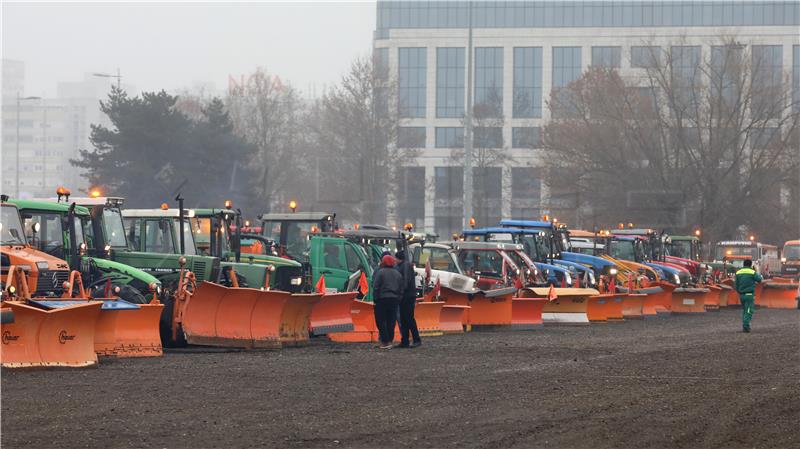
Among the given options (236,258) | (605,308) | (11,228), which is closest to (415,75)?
(605,308)

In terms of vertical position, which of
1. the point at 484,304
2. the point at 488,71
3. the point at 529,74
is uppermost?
the point at 488,71

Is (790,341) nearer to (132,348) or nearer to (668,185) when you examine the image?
(132,348)

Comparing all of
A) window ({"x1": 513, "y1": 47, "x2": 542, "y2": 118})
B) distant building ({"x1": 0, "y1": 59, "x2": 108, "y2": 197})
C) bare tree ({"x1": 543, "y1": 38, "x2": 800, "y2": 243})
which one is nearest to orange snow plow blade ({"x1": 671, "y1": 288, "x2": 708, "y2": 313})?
bare tree ({"x1": 543, "y1": 38, "x2": 800, "y2": 243})

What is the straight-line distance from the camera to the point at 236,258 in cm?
2336

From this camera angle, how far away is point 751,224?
66375 mm

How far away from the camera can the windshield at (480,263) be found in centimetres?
3052

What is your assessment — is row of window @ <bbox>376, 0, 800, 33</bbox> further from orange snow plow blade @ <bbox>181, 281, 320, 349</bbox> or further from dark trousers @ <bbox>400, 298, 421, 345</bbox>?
orange snow plow blade @ <bbox>181, 281, 320, 349</bbox>

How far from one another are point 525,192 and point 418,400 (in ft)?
270

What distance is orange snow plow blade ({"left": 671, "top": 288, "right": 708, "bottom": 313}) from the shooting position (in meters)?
36.9

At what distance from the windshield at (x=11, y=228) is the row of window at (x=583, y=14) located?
86858mm

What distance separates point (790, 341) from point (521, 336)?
16.3 ft

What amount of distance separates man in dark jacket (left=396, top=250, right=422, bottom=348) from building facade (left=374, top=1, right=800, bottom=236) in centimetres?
7582

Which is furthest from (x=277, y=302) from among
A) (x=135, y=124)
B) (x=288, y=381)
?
(x=135, y=124)

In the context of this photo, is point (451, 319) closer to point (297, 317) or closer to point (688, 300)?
point (297, 317)
